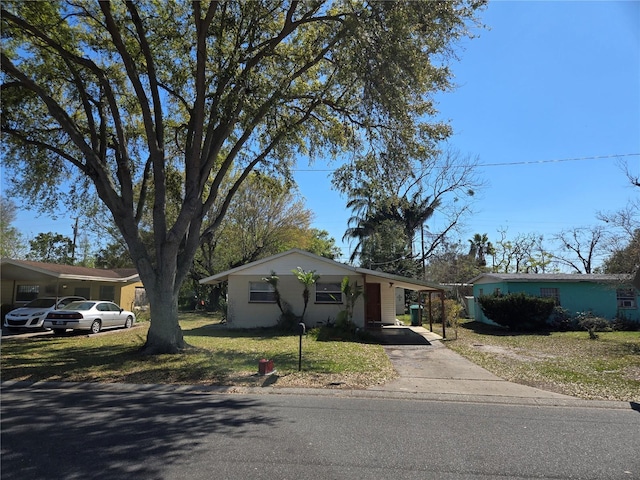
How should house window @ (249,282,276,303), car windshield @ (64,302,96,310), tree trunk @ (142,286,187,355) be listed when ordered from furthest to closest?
house window @ (249,282,276,303)
car windshield @ (64,302,96,310)
tree trunk @ (142,286,187,355)

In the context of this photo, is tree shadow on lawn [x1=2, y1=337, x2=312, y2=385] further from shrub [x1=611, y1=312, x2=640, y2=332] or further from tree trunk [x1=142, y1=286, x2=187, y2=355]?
shrub [x1=611, y1=312, x2=640, y2=332]

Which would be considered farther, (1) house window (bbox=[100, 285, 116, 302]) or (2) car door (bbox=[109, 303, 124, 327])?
(1) house window (bbox=[100, 285, 116, 302])

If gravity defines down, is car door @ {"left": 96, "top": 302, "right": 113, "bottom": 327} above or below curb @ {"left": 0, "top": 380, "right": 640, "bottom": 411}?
above

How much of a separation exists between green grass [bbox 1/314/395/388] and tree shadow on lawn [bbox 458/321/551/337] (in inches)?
337

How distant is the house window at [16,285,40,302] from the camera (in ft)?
77.6

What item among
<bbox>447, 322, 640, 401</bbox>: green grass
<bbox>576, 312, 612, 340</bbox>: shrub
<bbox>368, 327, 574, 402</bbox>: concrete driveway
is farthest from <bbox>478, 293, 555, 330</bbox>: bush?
<bbox>368, 327, 574, 402</bbox>: concrete driveway

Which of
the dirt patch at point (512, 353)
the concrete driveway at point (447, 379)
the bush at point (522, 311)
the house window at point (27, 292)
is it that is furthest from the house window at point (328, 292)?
the house window at point (27, 292)

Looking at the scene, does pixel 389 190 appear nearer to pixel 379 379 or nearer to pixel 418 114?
pixel 418 114

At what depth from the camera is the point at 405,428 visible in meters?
5.71

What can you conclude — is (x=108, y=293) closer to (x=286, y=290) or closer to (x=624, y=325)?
(x=286, y=290)

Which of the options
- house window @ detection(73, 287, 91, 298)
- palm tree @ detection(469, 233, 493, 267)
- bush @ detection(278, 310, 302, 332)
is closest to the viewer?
bush @ detection(278, 310, 302, 332)

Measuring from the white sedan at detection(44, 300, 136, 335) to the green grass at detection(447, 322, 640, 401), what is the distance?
14.8 m

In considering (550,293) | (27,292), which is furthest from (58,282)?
(550,293)

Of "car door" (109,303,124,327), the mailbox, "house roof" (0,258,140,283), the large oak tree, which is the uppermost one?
the large oak tree
